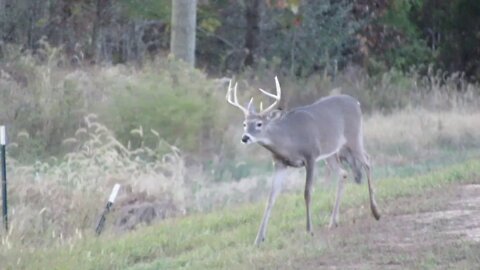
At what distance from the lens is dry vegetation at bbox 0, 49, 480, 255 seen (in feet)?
57.5

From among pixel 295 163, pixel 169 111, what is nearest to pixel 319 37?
pixel 169 111

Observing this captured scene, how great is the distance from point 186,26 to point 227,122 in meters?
2.96

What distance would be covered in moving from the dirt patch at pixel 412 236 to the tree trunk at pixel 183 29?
36.9 ft

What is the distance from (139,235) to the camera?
15.0m

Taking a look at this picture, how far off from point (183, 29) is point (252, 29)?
9.58 metres

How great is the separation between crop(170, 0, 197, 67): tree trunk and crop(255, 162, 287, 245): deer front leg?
38.8 ft

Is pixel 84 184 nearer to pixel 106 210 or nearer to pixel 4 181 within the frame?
pixel 106 210

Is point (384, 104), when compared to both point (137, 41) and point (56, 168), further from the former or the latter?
point (56, 168)

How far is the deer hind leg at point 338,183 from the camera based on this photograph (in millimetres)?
14192

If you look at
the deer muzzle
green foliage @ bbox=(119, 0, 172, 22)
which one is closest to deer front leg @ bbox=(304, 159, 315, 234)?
the deer muzzle

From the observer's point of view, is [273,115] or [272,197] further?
[273,115]

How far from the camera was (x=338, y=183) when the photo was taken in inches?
591

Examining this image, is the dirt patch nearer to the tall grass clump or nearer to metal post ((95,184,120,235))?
metal post ((95,184,120,235))

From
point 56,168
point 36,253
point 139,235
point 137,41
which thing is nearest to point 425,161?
point 56,168
